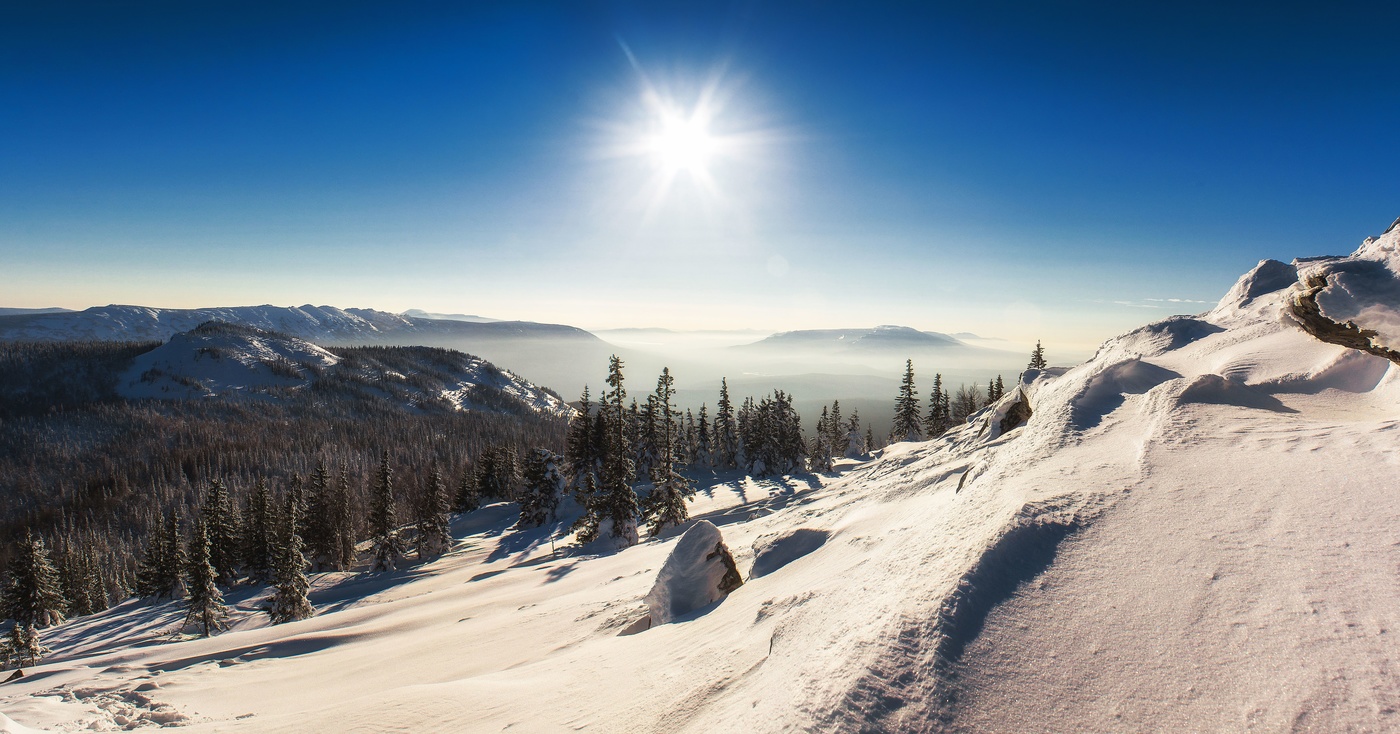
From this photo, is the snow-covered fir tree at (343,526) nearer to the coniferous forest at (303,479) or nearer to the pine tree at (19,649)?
the coniferous forest at (303,479)

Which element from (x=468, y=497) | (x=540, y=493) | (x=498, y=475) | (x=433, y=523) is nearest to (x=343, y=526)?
(x=433, y=523)

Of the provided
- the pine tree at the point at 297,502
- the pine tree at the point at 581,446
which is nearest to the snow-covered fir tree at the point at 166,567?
the pine tree at the point at 297,502

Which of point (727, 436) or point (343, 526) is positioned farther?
point (727, 436)

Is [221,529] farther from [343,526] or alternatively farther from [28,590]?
[28,590]

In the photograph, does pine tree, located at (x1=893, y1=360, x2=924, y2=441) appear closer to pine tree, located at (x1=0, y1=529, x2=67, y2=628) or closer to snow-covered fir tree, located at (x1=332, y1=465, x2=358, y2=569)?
snow-covered fir tree, located at (x1=332, y1=465, x2=358, y2=569)

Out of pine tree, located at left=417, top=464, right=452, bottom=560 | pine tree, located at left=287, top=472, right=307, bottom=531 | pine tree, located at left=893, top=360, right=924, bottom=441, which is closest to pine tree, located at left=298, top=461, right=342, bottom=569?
pine tree, located at left=287, top=472, right=307, bottom=531

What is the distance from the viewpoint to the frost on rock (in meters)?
10.8

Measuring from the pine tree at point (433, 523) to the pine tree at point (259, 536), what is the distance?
488 inches

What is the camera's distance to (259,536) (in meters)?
48.4

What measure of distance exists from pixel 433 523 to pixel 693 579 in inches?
1955

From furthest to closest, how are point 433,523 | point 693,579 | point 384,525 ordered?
point 433,523
point 384,525
point 693,579

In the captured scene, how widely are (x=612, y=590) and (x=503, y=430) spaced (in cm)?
16419

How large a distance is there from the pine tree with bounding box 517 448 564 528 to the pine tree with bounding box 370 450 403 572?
11.7 metres

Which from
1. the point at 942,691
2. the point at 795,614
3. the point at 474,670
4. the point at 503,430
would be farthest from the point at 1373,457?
the point at 503,430
